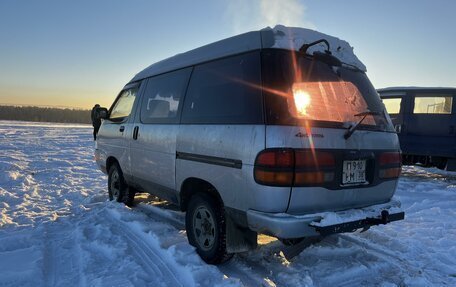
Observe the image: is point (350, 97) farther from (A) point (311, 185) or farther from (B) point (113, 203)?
(B) point (113, 203)

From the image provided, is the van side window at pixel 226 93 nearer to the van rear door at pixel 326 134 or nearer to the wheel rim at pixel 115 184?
the van rear door at pixel 326 134

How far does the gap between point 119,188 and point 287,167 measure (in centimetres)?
383

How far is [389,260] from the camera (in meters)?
4.02

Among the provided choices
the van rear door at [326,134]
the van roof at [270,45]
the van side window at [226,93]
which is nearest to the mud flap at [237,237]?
the van rear door at [326,134]

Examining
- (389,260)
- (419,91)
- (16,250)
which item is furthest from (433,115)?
(16,250)

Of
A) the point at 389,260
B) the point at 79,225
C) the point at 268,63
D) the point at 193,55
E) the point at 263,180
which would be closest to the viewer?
the point at 263,180

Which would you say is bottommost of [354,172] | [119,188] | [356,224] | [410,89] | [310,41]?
[119,188]

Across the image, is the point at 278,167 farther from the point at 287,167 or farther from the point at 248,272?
the point at 248,272

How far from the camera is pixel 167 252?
3.93 m

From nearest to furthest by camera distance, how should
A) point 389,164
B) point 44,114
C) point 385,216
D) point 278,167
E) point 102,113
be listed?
point 278,167 < point 385,216 < point 389,164 < point 102,113 < point 44,114

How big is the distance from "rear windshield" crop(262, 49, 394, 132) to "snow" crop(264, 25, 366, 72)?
87 millimetres

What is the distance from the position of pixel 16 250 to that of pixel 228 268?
226 centimetres

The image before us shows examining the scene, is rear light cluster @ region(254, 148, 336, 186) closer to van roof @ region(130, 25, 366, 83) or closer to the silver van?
the silver van

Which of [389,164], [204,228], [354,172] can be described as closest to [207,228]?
[204,228]
